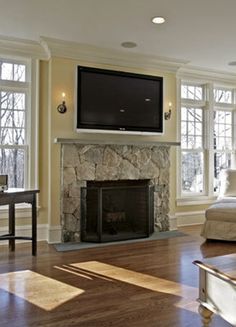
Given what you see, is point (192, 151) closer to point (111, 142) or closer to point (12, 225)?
point (111, 142)

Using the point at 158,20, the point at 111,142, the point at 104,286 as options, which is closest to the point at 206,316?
the point at 104,286

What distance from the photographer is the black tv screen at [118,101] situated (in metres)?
4.62

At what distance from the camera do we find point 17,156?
462cm

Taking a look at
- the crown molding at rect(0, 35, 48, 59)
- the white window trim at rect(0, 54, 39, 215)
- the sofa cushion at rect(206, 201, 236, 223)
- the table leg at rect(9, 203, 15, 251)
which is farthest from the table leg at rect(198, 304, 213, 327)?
the crown molding at rect(0, 35, 48, 59)

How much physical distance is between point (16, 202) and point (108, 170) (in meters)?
1.47

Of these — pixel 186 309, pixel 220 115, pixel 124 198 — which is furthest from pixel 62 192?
pixel 220 115

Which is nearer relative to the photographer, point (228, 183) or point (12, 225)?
point (12, 225)

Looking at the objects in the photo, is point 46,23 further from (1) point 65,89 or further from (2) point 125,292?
(2) point 125,292

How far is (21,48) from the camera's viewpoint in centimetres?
451

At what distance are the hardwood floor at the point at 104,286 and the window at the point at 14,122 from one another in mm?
1082

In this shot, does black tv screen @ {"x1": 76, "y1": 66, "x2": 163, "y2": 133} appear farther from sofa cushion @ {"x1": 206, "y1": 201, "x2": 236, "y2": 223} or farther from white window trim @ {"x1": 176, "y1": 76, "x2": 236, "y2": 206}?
sofa cushion @ {"x1": 206, "y1": 201, "x2": 236, "y2": 223}

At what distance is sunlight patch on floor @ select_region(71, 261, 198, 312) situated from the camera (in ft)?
8.91

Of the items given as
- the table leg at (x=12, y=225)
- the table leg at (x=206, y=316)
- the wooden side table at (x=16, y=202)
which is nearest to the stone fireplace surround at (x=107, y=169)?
the wooden side table at (x=16, y=202)

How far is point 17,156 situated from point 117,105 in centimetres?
Answer: 168
